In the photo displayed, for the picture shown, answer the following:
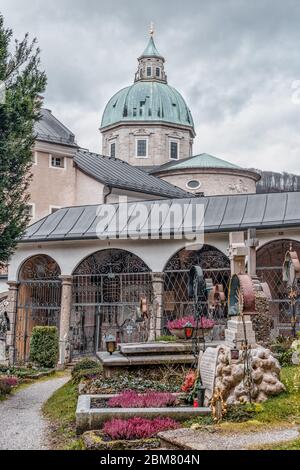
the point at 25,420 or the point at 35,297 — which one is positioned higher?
the point at 35,297

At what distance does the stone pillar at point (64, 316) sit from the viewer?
21203mm

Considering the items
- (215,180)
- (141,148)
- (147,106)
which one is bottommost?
(215,180)

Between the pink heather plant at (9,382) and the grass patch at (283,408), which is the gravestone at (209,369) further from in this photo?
the pink heather plant at (9,382)

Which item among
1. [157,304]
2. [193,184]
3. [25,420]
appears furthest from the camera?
[193,184]

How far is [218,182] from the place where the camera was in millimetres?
38094

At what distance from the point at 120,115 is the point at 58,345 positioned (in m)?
28.4

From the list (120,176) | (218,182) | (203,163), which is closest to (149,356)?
(120,176)

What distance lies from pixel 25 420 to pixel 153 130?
3608 cm

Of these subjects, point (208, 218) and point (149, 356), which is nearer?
point (149, 356)

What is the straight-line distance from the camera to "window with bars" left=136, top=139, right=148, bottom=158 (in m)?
44.0

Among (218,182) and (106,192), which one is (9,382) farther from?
(218,182)

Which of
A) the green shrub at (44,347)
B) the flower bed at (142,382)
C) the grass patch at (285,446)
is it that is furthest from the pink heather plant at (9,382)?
the grass patch at (285,446)

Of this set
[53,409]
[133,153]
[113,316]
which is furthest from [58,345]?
[133,153]
